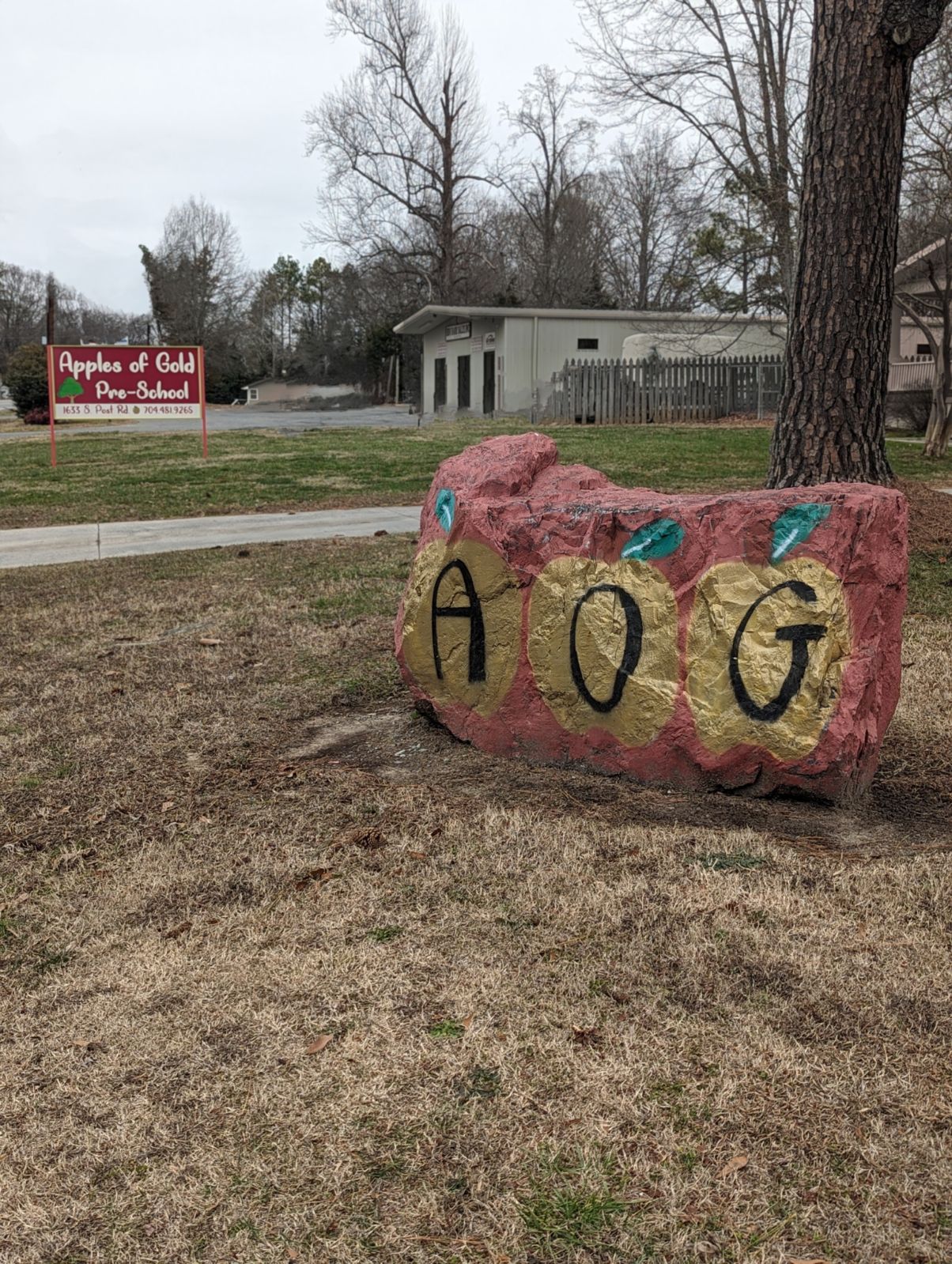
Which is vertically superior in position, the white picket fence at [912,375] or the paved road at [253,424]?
the white picket fence at [912,375]

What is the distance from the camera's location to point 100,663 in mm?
6266

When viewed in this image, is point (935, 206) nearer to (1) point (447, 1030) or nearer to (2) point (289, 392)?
(1) point (447, 1030)

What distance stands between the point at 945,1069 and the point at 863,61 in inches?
226

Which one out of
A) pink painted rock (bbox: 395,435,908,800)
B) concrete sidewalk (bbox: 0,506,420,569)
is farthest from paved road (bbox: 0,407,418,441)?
pink painted rock (bbox: 395,435,908,800)

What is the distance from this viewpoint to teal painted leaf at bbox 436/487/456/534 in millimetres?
4801

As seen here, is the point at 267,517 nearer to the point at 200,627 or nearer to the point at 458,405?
the point at 200,627

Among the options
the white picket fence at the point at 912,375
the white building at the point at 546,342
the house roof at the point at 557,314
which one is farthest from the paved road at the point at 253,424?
the white picket fence at the point at 912,375

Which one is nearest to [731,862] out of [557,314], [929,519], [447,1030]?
[447,1030]

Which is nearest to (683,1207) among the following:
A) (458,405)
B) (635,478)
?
(635,478)

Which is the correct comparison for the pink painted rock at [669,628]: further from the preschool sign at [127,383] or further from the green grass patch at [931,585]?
the preschool sign at [127,383]

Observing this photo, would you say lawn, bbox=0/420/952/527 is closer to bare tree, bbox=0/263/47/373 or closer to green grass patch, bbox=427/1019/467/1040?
green grass patch, bbox=427/1019/467/1040

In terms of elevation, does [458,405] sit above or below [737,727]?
above

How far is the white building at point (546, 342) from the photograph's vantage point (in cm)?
2795

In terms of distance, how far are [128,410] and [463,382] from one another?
14.7 m
